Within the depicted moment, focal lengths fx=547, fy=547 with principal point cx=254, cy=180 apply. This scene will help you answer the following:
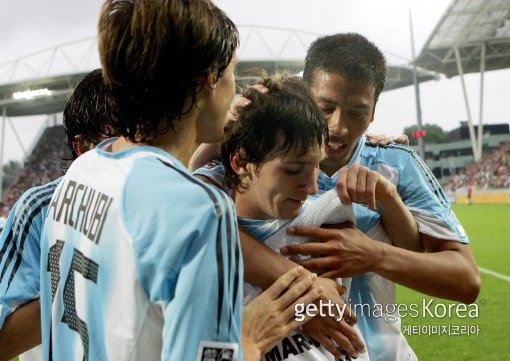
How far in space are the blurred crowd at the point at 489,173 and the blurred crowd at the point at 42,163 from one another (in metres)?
25.8

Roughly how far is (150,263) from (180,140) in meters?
0.34

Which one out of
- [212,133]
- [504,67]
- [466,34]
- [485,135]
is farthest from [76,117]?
[485,135]

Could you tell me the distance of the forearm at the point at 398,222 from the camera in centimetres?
161

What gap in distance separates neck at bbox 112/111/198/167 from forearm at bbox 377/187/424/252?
65 cm

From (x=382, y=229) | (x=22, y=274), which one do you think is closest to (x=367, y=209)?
(x=382, y=229)

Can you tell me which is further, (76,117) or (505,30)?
(505,30)

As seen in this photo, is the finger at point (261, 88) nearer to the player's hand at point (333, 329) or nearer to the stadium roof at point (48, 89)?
the player's hand at point (333, 329)

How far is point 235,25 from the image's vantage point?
1.23 m

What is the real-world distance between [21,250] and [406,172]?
126 cm

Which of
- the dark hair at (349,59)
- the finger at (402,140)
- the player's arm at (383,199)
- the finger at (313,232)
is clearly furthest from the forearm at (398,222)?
the dark hair at (349,59)

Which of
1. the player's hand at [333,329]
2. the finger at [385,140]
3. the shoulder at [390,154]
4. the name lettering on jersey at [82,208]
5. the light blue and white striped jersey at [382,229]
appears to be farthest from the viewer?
the finger at [385,140]

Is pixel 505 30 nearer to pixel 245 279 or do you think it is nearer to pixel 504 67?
pixel 504 67

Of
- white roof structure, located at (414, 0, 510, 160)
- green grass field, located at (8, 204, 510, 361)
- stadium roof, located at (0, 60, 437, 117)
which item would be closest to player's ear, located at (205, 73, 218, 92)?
green grass field, located at (8, 204, 510, 361)

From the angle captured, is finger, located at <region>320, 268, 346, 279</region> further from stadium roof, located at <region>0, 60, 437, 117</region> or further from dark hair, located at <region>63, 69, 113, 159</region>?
stadium roof, located at <region>0, 60, 437, 117</region>
